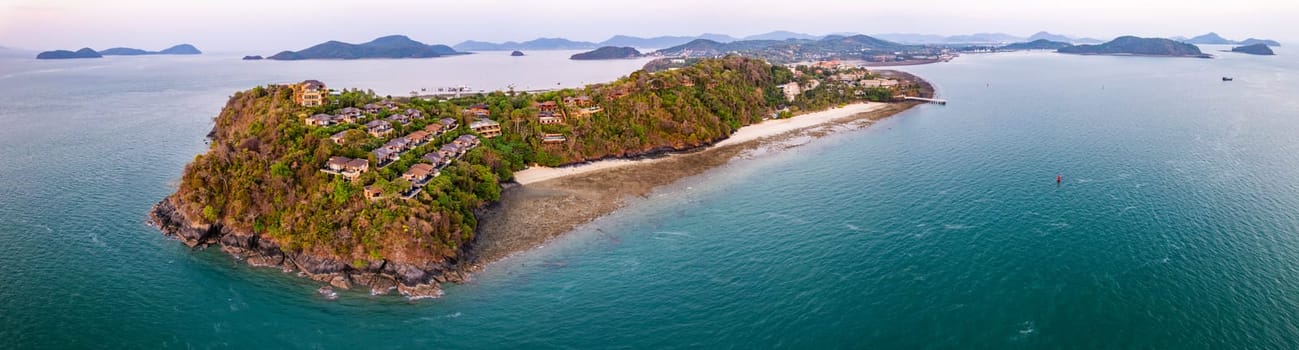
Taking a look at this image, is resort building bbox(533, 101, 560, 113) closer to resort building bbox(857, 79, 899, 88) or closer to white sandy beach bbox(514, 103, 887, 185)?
white sandy beach bbox(514, 103, 887, 185)

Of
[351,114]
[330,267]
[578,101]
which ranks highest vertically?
[578,101]

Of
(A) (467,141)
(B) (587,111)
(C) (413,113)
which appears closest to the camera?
(A) (467,141)

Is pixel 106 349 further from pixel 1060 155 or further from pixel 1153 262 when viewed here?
pixel 1060 155

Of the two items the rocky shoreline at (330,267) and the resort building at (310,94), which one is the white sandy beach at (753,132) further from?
the resort building at (310,94)

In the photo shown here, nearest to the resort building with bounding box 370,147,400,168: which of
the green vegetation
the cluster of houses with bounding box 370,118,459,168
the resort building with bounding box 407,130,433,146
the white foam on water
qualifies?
the cluster of houses with bounding box 370,118,459,168

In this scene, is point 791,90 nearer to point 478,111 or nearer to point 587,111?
point 587,111

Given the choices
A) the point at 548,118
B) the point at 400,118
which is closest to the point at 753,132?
the point at 548,118

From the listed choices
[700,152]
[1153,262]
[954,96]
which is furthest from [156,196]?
[954,96]
